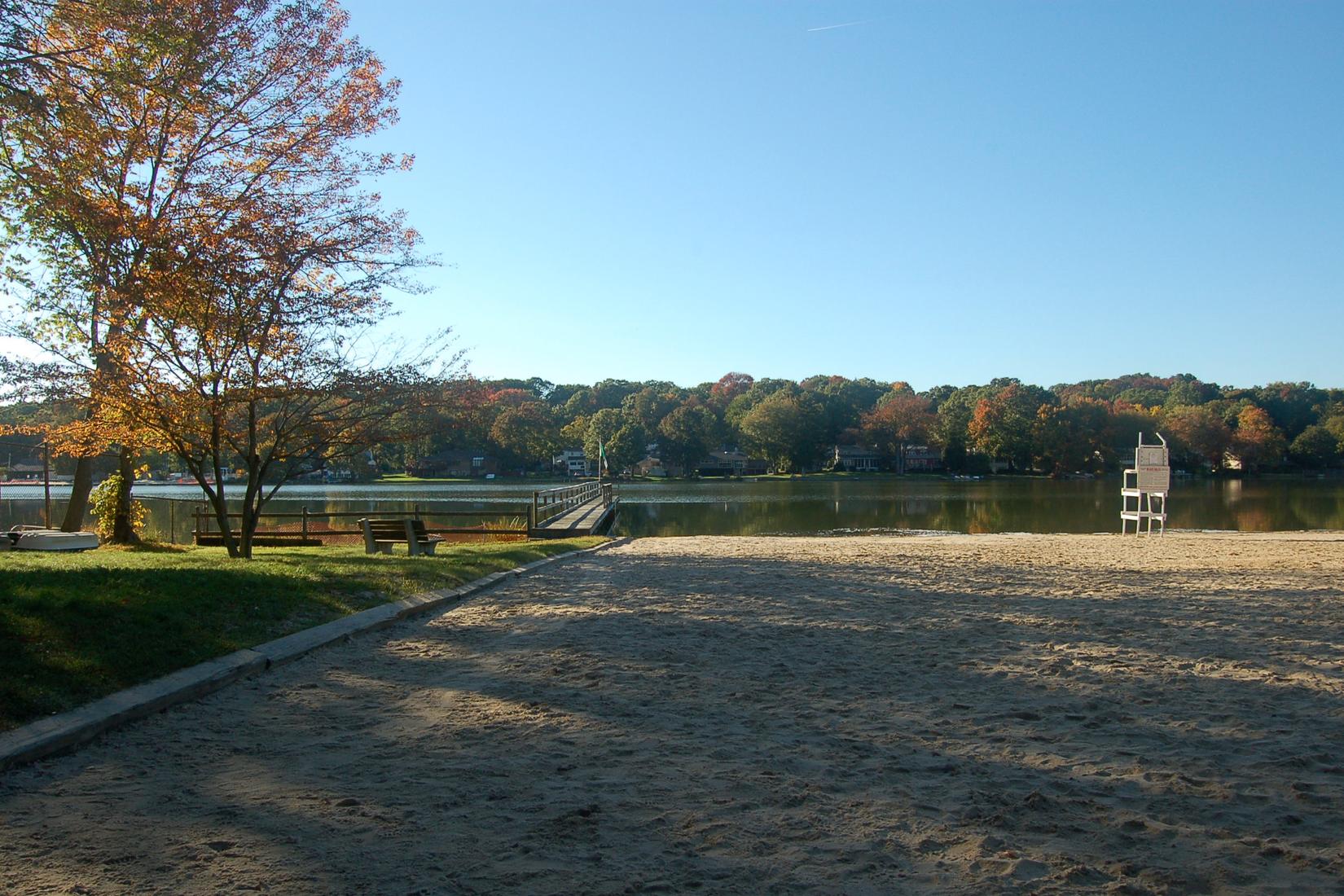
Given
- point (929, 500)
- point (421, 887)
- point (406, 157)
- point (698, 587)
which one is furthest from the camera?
point (929, 500)

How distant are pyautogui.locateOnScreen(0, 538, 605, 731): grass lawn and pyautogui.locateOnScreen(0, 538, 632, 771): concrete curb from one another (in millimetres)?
115

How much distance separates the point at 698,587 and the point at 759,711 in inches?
235

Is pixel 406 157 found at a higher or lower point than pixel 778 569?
higher

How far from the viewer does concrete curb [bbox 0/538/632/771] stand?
14.9 feet

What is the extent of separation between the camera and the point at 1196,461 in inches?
4407

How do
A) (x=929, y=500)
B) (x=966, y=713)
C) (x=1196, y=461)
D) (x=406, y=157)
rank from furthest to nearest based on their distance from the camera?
(x=1196, y=461) < (x=929, y=500) < (x=406, y=157) < (x=966, y=713)

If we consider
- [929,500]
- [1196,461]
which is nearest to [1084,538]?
[929,500]

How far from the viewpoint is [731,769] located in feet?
14.5

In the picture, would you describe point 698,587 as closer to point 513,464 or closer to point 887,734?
point 887,734

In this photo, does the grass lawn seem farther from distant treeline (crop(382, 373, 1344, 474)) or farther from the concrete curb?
distant treeline (crop(382, 373, 1344, 474))

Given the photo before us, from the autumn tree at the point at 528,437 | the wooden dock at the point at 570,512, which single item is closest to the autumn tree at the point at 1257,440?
the autumn tree at the point at 528,437

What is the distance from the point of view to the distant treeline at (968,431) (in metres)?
105

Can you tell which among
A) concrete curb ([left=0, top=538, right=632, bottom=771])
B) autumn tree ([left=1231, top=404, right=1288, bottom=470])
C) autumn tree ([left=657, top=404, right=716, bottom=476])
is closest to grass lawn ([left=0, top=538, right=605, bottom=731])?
concrete curb ([left=0, top=538, right=632, bottom=771])

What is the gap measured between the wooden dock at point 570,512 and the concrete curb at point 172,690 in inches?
547
